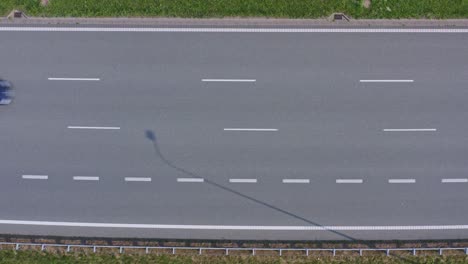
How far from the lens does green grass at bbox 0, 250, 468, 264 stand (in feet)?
57.6

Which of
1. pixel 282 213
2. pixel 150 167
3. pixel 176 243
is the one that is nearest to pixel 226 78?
pixel 150 167

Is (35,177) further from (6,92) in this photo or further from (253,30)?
(253,30)

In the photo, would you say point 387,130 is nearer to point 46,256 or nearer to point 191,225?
point 191,225

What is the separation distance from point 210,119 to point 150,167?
3337 millimetres

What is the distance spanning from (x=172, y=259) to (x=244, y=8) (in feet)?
37.0

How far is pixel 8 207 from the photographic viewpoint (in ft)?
60.8

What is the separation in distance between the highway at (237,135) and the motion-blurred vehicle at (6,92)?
0.28 m

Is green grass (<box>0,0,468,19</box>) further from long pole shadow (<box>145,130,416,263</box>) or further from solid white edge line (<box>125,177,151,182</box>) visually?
solid white edge line (<box>125,177,151,182</box>)

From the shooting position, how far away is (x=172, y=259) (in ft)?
58.6

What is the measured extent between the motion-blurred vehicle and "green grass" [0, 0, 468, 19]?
393 centimetres

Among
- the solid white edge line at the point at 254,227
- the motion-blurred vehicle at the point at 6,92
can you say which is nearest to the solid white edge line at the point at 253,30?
the motion-blurred vehicle at the point at 6,92

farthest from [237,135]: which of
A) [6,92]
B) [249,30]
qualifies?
[6,92]

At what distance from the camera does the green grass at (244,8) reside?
18422 mm

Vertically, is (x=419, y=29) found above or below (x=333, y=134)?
above
